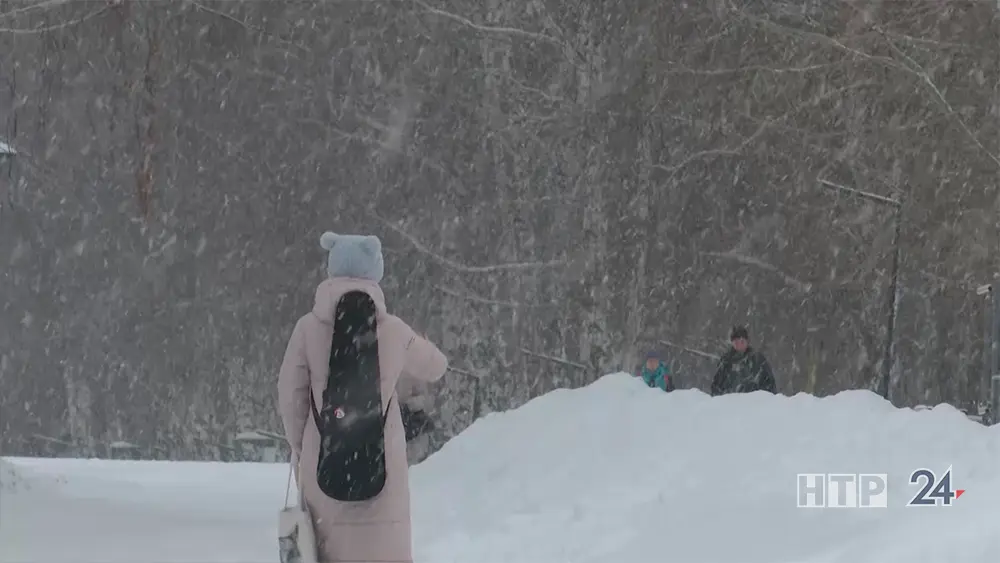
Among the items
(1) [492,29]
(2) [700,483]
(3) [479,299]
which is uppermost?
(1) [492,29]

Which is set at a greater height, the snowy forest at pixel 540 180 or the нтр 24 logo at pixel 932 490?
the snowy forest at pixel 540 180

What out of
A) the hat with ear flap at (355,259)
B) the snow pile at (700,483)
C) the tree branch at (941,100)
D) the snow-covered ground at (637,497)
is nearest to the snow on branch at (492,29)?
the tree branch at (941,100)

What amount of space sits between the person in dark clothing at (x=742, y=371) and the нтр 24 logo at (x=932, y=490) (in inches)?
222

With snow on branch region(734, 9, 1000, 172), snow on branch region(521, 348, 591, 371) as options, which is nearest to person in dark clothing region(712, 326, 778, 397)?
snow on branch region(734, 9, 1000, 172)

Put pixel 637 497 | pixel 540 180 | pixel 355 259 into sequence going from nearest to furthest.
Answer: pixel 355 259
pixel 637 497
pixel 540 180

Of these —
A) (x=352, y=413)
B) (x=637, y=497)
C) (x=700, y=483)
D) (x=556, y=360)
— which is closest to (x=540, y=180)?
(x=556, y=360)

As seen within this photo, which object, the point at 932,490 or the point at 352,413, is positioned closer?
the point at 352,413

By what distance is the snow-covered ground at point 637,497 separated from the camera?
21.8 feet

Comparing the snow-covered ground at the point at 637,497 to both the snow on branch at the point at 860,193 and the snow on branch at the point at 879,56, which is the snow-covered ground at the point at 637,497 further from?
the snow on branch at the point at 860,193

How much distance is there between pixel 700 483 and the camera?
8.02 metres

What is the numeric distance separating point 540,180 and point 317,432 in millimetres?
19138

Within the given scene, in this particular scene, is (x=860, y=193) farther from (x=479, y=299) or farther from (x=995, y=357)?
(x=995, y=357)

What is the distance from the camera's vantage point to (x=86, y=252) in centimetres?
2803

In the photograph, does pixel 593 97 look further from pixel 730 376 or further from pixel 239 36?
pixel 730 376
